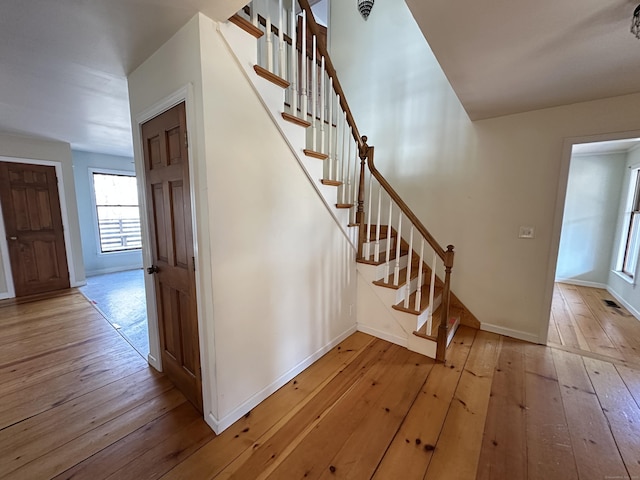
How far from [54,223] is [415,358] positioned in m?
5.56

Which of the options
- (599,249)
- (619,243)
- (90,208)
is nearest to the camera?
(619,243)

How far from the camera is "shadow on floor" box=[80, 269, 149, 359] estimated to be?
2.75 metres

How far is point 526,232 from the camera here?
255 centimetres

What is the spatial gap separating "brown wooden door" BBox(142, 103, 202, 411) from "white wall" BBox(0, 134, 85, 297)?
360cm

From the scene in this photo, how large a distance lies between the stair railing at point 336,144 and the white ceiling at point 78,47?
1.84ft

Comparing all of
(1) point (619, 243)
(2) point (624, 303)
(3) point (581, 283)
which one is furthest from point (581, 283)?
(2) point (624, 303)

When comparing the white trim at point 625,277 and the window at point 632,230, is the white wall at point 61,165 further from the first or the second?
the window at point 632,230

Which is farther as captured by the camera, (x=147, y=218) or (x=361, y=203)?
(x=361, y=203)

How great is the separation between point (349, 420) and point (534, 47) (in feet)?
8.41

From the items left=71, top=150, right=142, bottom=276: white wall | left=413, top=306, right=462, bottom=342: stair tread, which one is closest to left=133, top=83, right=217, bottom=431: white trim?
left=413, top=306, right=462, bottom=342: stair tread

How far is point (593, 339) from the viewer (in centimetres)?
259

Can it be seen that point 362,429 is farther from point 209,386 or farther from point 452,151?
point 452,151

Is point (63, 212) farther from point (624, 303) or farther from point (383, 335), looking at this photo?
point (624, 303)

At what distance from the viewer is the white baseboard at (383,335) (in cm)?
249
